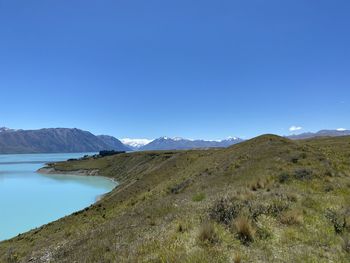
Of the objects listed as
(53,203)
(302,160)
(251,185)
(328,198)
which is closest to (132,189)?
(53,203)

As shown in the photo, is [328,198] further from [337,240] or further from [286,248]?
[286,248]

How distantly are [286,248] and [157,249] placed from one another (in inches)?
153

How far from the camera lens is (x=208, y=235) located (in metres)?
9.80

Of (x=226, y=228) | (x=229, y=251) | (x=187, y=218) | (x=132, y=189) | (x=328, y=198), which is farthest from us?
(x=132, y=189)

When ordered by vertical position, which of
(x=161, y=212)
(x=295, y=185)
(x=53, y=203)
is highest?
(x=295, y=185)

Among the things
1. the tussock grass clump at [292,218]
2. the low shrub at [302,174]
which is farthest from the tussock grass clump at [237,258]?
the low shrub at [302,174]

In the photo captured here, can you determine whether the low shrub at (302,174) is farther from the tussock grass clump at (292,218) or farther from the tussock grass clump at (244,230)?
the tussock grass clump at (244,230)

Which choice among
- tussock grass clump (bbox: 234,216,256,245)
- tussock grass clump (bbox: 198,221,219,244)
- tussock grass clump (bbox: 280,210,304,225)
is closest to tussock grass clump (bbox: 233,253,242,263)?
tussock grass clump (bbox: 198,221,219,244)

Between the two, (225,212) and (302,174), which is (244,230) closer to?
(225,212)

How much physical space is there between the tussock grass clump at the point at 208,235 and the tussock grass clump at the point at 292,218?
128 inches

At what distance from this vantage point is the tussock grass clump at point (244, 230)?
9.90 m

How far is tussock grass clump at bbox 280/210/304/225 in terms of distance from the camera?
11.5m

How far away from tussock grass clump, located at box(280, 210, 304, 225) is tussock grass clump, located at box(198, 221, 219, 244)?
325 cm

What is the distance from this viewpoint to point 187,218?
510 inches
